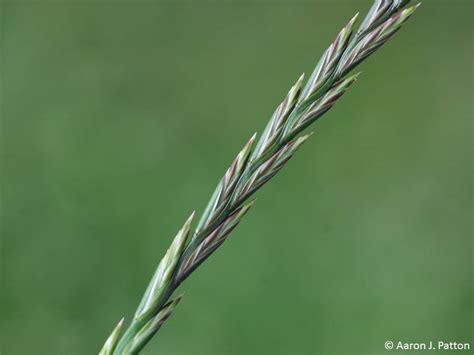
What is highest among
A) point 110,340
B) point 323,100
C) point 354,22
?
point 354,22

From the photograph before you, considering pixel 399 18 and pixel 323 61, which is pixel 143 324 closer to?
pixel 323 61

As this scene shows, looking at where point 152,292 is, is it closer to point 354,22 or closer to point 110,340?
point 110,340

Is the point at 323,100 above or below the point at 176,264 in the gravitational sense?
above

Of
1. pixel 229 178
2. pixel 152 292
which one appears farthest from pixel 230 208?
pixel 152 292

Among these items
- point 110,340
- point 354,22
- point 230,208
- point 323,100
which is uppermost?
point 354,22

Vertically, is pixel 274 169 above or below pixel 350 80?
below

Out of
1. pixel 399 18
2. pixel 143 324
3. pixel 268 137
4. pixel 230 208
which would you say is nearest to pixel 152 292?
pixel 143 324
